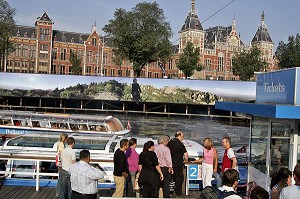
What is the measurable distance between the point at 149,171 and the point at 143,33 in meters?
50.3

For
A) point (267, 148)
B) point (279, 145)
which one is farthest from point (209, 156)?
point (279, 145)

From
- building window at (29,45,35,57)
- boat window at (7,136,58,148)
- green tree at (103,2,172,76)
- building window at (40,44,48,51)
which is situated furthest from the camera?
building window at (40,44,48,51)

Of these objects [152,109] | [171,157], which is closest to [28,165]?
[171,157]

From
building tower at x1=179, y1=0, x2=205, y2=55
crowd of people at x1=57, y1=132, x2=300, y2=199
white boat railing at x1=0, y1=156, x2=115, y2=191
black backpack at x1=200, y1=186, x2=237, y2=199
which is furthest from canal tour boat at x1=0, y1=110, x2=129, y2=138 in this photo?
building tower at x1=179, y1=0, x2=205, y2=55

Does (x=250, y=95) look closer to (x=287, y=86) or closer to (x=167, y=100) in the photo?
(x=167, y=100)

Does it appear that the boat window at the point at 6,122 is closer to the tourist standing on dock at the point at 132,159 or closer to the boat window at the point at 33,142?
the boat window at the point at 33,142

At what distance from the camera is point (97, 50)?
90.9 metres

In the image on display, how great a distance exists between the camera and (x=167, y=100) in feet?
190

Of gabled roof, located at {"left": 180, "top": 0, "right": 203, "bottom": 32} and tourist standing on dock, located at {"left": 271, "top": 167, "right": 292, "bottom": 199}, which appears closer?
tourist standing on dock, located at {"left": 271, "top": 167, "right": 292, "bottom": 199}

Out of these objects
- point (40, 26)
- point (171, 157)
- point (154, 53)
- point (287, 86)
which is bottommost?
point (171, 157)

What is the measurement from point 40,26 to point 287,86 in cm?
8332

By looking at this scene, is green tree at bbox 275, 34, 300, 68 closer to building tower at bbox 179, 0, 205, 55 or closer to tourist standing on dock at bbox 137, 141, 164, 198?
building tower at bbox 179, 0, 205, 55

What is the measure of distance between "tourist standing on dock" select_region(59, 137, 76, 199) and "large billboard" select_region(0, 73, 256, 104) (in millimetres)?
45664

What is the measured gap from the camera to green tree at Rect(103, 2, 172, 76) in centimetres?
5675
